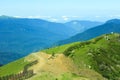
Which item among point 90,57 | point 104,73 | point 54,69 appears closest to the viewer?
point 54,69

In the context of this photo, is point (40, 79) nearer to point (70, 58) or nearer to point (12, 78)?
point (12, 78)

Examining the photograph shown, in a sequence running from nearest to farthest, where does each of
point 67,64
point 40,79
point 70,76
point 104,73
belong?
point 40,79, point 70,76, point 67,64, point 104,73

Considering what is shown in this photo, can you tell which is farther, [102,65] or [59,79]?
[102,65]

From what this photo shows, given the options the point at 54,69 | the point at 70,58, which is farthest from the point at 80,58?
the point at 54,69

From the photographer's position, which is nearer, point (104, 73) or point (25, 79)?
Answer: point (25, 79)

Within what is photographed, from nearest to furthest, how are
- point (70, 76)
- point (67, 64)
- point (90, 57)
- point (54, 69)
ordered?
→ point (70, 76) → point (54, 69) → point (67, 64) → point (90, 57)

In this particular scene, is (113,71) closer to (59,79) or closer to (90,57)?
(90,57)

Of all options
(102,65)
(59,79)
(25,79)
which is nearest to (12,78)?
(25,79)

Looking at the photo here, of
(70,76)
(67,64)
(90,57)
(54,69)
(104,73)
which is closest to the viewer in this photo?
(70,76)

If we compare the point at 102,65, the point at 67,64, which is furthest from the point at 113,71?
the point at 67,64
